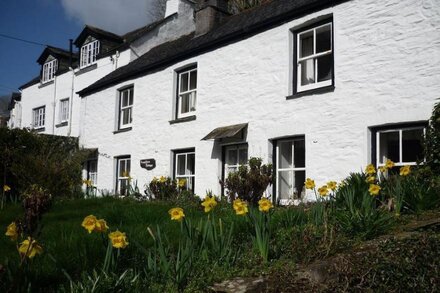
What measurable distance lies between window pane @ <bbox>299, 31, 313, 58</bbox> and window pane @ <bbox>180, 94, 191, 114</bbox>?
427cm

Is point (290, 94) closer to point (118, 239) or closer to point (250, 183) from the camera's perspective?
point (250, 183)

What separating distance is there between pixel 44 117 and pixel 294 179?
1933 cm

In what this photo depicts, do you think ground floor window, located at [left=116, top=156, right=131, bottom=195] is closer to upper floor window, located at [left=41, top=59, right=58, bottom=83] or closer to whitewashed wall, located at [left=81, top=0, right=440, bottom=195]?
whitewashed wall, located at [left=81, top=0, right=440, bottom=195]

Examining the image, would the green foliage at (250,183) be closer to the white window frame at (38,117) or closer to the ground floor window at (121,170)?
the ground floor window at (121,170)

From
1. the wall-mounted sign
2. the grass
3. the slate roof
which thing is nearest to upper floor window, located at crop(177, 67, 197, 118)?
the slate roof

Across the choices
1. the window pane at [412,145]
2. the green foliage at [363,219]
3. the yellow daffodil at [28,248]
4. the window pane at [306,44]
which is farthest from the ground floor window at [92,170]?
the yellow daffodil at [28,248]

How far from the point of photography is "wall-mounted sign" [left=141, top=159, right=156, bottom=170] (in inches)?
518

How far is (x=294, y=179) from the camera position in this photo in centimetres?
954

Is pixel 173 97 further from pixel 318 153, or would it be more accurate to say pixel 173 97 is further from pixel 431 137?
pixel 431 137

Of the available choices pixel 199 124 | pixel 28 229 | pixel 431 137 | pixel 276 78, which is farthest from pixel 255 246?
pixel 199 124

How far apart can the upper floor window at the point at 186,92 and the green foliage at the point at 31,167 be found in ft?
12.0

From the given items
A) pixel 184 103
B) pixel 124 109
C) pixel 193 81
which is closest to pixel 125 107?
pixel 124 109

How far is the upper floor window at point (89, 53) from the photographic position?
20234mm

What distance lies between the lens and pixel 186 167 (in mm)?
12461
